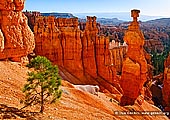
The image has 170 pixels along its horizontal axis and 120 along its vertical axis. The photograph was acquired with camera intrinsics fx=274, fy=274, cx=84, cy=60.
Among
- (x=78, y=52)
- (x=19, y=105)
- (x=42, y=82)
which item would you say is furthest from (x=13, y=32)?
(x=78, y=52)

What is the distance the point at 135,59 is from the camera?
→ 3002cm

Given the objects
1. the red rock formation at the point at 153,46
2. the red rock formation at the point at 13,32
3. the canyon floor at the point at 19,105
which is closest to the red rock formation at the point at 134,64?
the canyon floor at the point at 19,105

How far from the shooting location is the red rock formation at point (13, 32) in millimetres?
18406

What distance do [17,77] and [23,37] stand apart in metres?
3.68

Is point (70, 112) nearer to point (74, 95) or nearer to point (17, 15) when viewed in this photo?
point (74, 95)

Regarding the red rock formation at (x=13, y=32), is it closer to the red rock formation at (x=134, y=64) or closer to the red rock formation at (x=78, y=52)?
the red rock formation at (x=134, y=64)

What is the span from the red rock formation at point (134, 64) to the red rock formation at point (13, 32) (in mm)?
13292

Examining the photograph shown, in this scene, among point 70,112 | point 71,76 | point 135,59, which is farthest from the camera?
point 71,76

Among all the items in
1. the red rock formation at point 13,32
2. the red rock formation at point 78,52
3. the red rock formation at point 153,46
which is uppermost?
the red rock formation at point 13,32

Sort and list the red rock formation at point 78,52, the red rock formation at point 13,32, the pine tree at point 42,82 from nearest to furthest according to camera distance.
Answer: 1. the pine tree at point 42,82
2. the red rock formation at point 13,32
3. the red rock formation at point 78,52

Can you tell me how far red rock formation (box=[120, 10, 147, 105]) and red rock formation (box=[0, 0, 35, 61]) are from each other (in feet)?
43.6

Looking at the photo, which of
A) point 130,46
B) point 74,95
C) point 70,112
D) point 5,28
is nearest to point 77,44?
point 130,46

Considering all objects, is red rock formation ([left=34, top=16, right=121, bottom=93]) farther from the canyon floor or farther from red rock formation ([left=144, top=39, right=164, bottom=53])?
red rock formation ([left=144, top=39, right=164, bottom=53])

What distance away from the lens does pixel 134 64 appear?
97.9 ft
